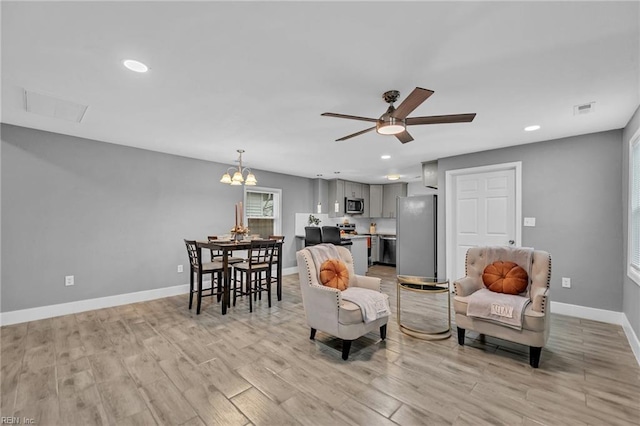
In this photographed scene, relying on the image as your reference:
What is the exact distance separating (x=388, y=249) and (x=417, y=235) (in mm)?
2569

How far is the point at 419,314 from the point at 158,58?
12.8ft

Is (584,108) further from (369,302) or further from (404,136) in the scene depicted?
(369,302)

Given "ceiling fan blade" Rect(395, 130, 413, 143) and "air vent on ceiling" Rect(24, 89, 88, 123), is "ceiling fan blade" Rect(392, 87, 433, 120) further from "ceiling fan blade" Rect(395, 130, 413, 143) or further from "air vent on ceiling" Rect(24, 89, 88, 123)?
"air vent on ceiling" Rect(24, 89, 88, 123)

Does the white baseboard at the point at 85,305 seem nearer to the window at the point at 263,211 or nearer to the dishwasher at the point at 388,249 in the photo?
the window at the point at 263,211

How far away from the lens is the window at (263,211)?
6.04m

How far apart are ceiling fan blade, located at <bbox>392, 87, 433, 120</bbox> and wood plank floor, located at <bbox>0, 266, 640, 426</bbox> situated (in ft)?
6.76

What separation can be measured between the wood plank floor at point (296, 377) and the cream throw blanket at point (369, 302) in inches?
13.4

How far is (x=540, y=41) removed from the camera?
1.74m

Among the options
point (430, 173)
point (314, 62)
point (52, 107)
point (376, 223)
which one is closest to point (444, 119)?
point (314, 62)

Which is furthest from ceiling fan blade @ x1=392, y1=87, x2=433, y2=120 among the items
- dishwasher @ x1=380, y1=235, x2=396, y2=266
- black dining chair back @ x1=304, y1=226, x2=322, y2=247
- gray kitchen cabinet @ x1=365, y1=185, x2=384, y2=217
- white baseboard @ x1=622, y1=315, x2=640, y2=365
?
gray kitchen cabinet @ x1=365, y1=185, x2=384, y2=217

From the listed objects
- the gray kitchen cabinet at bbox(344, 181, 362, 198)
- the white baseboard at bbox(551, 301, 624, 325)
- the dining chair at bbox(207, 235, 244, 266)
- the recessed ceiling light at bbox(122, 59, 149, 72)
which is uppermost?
the recessed ceiling light at bbox(122, 59, 149, 72)

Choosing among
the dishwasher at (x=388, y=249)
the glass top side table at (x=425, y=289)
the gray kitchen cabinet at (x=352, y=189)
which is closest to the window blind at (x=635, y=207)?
the glass top side table at (x=425, y=289)

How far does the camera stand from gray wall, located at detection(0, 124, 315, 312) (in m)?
3.42

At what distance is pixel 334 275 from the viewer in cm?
293
